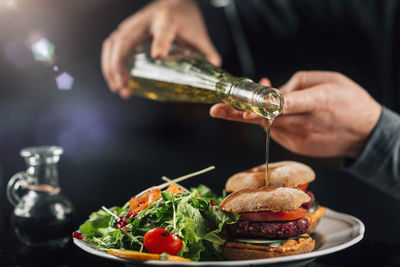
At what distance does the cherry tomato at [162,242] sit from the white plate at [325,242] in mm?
63

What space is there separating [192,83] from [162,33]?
374 mm

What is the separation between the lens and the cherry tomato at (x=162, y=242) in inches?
37.0

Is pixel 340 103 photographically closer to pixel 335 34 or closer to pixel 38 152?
pixel 38 152

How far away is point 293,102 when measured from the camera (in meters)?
1.25

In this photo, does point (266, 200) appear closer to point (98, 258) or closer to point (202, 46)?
point (98, 258)

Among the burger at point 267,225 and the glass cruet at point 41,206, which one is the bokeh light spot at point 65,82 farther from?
the burger at point 267,225

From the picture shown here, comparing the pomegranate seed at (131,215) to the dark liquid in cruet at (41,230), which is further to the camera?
the dark liquid in cruet at (41,230)

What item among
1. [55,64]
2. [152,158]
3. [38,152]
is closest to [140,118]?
[152,158]

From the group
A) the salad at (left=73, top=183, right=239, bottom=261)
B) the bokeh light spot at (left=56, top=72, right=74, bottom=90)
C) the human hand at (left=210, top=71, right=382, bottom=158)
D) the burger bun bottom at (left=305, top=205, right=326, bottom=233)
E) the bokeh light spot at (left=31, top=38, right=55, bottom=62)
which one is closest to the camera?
the salad at (left=73, top=183, right=239, bottom=261)

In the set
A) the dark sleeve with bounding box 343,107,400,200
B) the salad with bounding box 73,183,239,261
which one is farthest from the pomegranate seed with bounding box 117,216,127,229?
the dark sleeve with bounding box 343,107,400,200

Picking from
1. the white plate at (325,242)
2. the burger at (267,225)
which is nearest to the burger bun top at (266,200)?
the burger at (267,225)

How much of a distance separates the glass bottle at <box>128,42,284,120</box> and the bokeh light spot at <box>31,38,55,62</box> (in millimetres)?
1356

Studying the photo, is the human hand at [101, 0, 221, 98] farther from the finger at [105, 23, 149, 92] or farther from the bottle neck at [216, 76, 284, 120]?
the bottle neck at [216, 76, 284, 120]

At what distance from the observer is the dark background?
2682 millimetres
